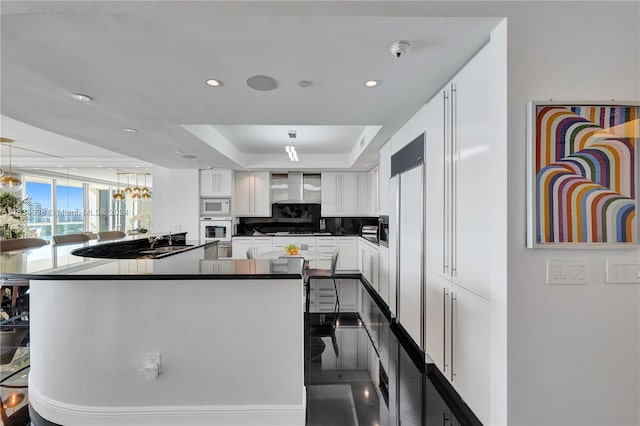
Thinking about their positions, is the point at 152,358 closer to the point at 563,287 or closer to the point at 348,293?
the point at 563,287

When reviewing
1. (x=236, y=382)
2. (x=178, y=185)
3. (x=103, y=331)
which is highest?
(x=178, y=185)

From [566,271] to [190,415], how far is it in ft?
7.79

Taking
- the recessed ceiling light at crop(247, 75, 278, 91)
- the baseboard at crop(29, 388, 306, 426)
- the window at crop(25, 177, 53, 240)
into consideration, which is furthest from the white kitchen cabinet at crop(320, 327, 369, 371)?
the window at crop(25, 177, 53, 240)

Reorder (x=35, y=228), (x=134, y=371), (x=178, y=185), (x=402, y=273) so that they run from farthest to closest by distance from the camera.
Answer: (x=35, y=228)
(x=178, y=185)
(x=402, y=273)
(x=134, y=371)

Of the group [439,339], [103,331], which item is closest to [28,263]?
[103,331]

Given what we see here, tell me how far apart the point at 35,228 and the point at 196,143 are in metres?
5.84

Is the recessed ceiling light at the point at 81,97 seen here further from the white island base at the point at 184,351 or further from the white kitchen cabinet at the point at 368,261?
the white kitchen cabinet at the point at 368,261

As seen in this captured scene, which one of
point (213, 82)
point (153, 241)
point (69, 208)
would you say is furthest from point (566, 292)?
point (69, 208)

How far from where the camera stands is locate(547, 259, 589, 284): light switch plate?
4.71 feet

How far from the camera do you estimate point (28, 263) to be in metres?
2.16

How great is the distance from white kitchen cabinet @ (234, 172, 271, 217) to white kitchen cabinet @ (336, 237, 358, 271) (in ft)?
5.94

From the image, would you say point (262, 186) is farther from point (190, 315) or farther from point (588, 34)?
point (588, 34)

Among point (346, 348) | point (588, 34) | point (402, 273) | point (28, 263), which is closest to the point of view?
point (588, 34)

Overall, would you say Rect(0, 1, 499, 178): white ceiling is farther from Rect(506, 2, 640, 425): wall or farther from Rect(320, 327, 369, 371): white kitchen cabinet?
Rect(320, 327, 369, 371): white kitchen cabinet
